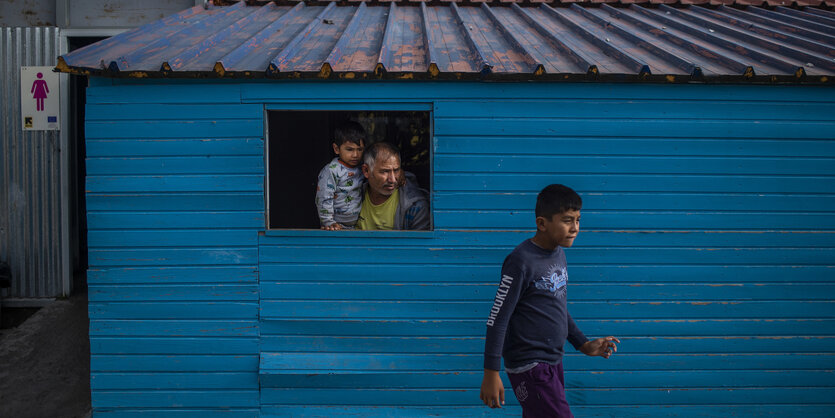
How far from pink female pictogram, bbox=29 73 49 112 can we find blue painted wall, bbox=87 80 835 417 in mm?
2832

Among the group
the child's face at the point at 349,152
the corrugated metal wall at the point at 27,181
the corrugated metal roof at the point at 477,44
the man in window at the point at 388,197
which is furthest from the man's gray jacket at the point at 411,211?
the corrugated metal wall at the point at 27,181

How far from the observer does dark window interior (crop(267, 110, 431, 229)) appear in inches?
263

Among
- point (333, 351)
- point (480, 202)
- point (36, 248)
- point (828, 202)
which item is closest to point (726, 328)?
point (828, 202)

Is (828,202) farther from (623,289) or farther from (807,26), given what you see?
(807,26)

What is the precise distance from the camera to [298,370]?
13.4 ft

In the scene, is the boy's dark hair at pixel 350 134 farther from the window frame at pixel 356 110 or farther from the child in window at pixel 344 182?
the window frame at pixel 356 110

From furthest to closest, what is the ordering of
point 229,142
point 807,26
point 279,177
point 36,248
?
point 279,177 < point 36,248 < point 807,26 < point 229,142

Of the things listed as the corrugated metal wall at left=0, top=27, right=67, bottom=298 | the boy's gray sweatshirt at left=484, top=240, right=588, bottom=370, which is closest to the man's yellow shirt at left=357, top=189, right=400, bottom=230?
the boy's gray sweatshirt at left=484, top=240, right=588, bottom=370

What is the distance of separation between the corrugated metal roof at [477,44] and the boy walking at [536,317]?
118 centimetres

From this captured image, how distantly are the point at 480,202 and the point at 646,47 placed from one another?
5.88 ft

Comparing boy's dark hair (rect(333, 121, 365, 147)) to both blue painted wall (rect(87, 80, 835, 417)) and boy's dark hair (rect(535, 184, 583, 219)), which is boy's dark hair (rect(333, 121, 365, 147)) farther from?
boy's dark hair (rect(535, 184, 583, 219))

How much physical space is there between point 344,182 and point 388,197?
367 millimetres

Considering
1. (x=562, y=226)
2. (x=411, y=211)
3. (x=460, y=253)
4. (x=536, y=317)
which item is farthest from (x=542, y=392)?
(x=411, y=211)

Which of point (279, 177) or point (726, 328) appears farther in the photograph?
point (279, 177)
